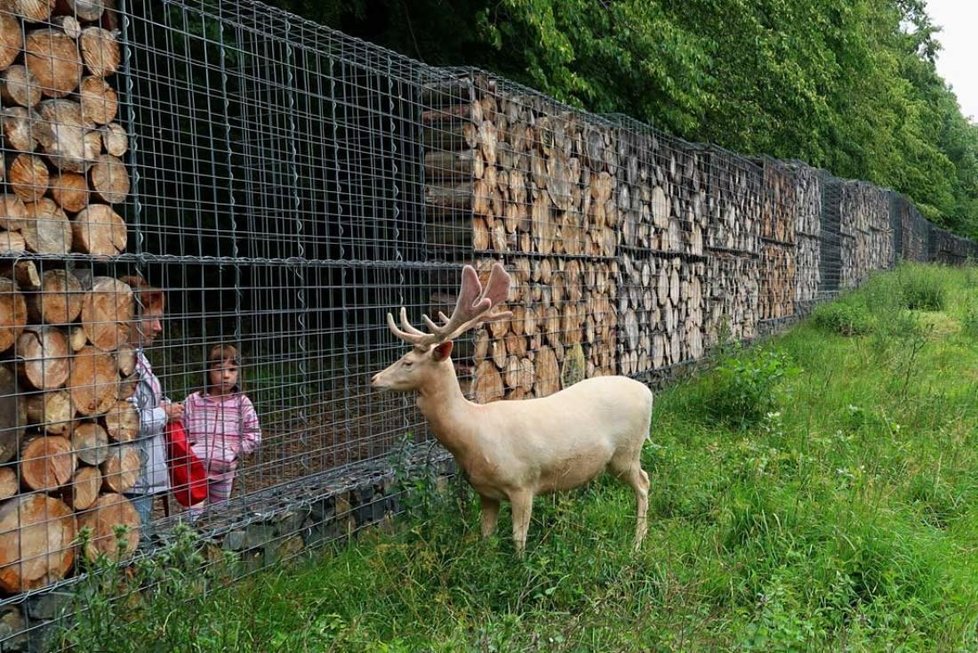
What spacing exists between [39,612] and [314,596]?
3.61 feet

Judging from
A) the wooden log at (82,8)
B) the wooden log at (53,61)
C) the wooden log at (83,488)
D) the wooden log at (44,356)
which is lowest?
the wooden log at (83,488)

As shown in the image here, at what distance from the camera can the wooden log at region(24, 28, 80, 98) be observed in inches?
130

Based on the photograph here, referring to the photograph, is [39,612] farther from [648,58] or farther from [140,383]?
[648,58]

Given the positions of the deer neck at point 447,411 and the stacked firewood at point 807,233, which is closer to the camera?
the deer neck at point 447,411

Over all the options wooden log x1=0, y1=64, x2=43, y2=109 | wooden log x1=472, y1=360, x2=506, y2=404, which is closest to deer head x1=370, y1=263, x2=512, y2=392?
wooden log x1=472, y1=360, x2=506, y2=404

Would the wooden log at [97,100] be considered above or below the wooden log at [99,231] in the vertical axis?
above

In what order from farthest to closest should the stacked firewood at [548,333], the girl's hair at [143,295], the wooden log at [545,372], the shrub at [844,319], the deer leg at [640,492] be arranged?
1. the shrub at [844,319]
2. the wooden log at [545,372]
3. the stacked firewood at [548,333]
4. the deer leg at [640,492]
5. the girl's hair at [143,295]

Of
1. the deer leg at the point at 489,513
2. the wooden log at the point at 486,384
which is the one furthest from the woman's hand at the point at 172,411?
the wooden log at the point at 486,384

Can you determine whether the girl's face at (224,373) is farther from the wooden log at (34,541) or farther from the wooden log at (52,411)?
the wooden log at (34,541)

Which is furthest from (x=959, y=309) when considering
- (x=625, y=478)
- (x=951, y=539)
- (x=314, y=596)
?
(x=314, y=596)

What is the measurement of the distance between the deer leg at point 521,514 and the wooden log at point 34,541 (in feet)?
6.15

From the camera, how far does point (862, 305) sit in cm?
1372

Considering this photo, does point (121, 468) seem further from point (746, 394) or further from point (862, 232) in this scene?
point (862, 232)

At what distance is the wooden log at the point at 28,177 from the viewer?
10.6 feet
